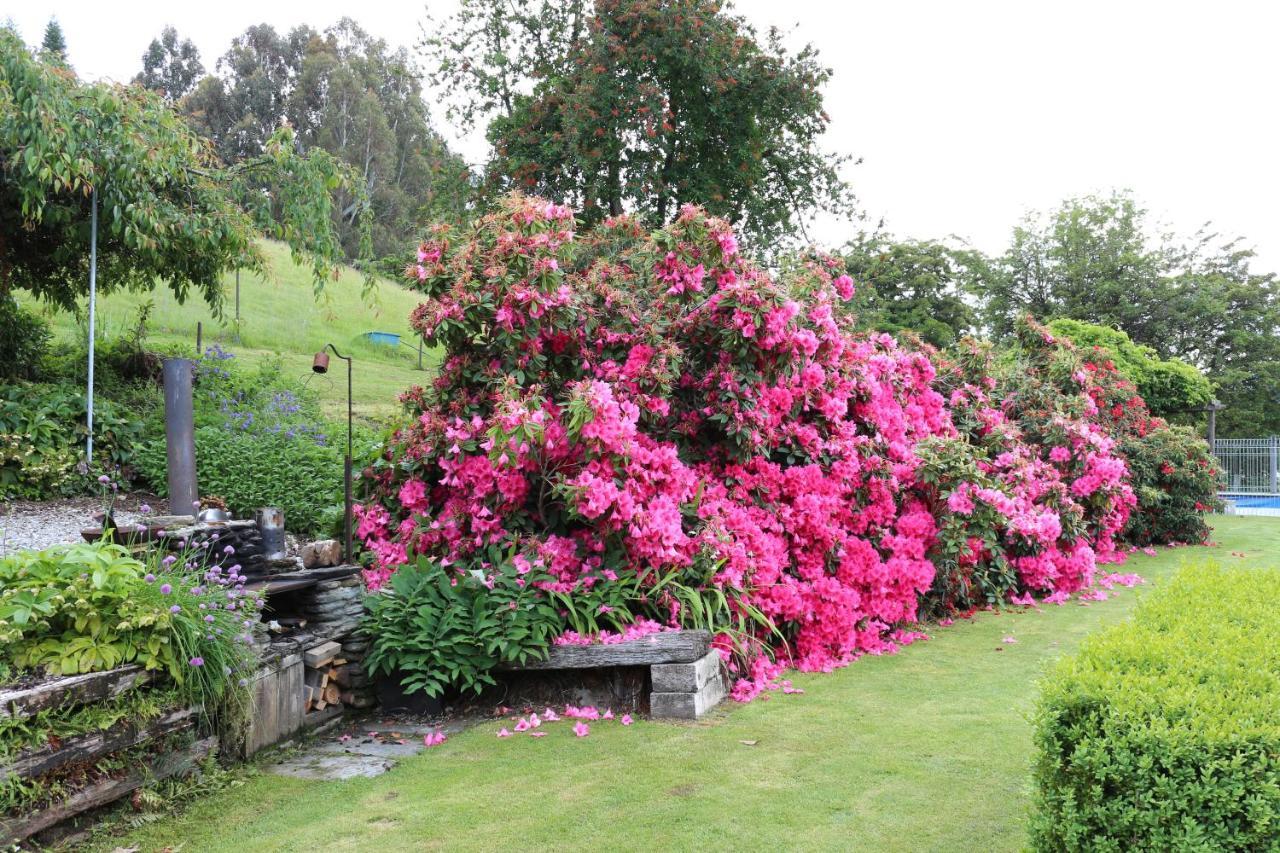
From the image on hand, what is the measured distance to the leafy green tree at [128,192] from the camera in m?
6.71

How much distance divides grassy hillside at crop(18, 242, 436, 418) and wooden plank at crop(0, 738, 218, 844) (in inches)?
276

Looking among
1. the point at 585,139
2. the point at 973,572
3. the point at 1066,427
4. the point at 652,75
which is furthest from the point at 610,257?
the point at 652,75

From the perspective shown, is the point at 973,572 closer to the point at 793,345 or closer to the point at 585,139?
the point at 793,345

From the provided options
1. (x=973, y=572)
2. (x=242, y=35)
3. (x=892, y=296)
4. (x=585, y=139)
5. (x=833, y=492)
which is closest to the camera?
(x=833, y=492)

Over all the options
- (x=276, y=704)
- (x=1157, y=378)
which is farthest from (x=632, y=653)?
(x=1157, y=378)

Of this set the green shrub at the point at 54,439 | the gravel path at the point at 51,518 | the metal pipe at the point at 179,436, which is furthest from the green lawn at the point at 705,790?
the green shrub at the point at 54,439

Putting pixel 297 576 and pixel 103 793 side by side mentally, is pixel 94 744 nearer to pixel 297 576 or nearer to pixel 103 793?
pixel 103 793

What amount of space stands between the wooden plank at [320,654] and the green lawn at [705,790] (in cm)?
68

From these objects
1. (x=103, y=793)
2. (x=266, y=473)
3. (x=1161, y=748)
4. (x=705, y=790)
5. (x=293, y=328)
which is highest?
(x=293, y=328)

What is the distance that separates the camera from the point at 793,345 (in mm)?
5672

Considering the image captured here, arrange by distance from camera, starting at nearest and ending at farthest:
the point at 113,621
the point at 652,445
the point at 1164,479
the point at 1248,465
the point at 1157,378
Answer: the point at 113,621
the point at 652,445
the point at 1164,479
the point at 1157,378
the point at 1248,465

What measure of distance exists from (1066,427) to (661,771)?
687cm

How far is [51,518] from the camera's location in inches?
251

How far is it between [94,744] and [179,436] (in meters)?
2.84
